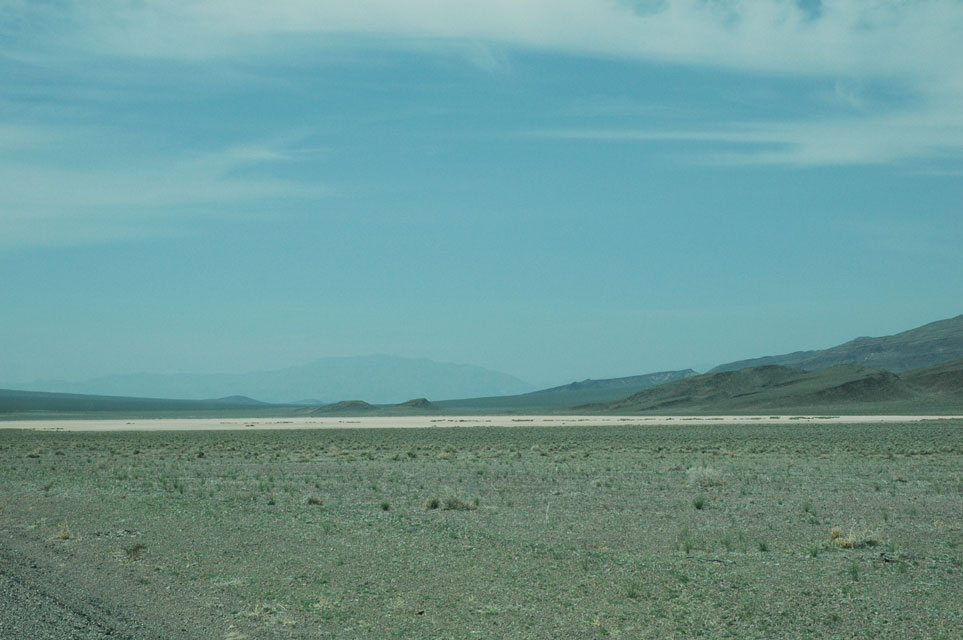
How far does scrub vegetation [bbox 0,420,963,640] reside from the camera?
11.2 m

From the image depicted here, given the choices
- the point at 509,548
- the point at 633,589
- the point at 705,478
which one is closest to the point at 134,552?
the point at 509,548

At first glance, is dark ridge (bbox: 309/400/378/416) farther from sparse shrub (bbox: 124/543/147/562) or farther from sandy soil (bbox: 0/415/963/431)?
sparse shrub (bbox: 124/543/147/562)

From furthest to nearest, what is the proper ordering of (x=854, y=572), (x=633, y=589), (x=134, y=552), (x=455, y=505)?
(x=455, y=505) < (x=134, y=552) < (x=854, y=572) < (x=633, y=589)

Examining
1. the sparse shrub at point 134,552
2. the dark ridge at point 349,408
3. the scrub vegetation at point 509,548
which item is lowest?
the scrub vegetation at point 509,548

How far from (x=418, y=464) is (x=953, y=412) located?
87551mm

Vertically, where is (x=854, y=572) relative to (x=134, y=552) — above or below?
below

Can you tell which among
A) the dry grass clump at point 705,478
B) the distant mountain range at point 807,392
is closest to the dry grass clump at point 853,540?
the dry grass clump at point 705,478

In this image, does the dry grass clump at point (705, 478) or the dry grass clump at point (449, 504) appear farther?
the dry grass clump at point (705, 478)

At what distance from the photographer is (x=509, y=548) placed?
16.1 m

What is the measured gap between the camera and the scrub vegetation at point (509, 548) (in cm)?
1119

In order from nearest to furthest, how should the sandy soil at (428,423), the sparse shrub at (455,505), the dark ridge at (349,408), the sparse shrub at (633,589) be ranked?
the sparse shrub at (633,589) < the sparse shrub at (455,505) < the sandy soil at (428,423) < the dark ridge at (349,408)

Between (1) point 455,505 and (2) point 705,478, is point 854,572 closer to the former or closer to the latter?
(1) point 455,505

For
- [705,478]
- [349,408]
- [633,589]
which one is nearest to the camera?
[633,589]

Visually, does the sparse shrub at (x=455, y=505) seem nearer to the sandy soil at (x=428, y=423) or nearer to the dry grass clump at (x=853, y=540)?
the dry grass clump at (x=853, y=540)
